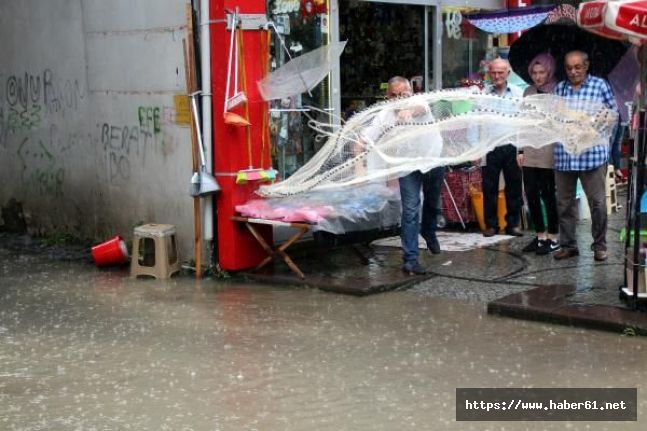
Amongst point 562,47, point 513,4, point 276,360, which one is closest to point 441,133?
point 562,47

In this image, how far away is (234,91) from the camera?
27.1 ft

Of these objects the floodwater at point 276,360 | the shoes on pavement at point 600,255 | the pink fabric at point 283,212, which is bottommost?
the floodwater at point 276,360

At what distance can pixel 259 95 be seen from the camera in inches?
331

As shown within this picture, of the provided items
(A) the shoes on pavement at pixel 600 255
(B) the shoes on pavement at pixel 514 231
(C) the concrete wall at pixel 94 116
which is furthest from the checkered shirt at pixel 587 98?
(C) the concrete wall at pixel 94 116

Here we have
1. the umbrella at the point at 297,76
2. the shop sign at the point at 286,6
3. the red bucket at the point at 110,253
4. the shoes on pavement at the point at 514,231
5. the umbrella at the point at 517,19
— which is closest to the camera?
the umbrella at the point at 297,76

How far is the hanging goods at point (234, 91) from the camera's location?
8156mm

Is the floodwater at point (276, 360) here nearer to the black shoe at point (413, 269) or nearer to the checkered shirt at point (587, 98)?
the black shoe at point (413, 269)

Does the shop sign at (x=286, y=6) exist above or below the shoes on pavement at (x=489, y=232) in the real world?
above

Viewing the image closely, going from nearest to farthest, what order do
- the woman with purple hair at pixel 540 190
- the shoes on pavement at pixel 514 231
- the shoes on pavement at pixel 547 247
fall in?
the woman with purple hair at pixel 540 190
the shoes on pavement at pixel 547 247
the shoes on pavement at pixel 514 231

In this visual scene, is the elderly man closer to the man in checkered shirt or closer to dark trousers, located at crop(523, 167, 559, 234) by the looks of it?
dark trousers, located at crop(523, 167, 559, 234)

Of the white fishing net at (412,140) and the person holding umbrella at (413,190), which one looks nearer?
the white fishing net at (412,140)

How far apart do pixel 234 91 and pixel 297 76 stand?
0.58 metres

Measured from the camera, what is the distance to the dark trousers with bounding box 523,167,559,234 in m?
8.88

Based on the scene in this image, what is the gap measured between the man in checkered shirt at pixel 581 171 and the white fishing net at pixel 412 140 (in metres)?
0.46
